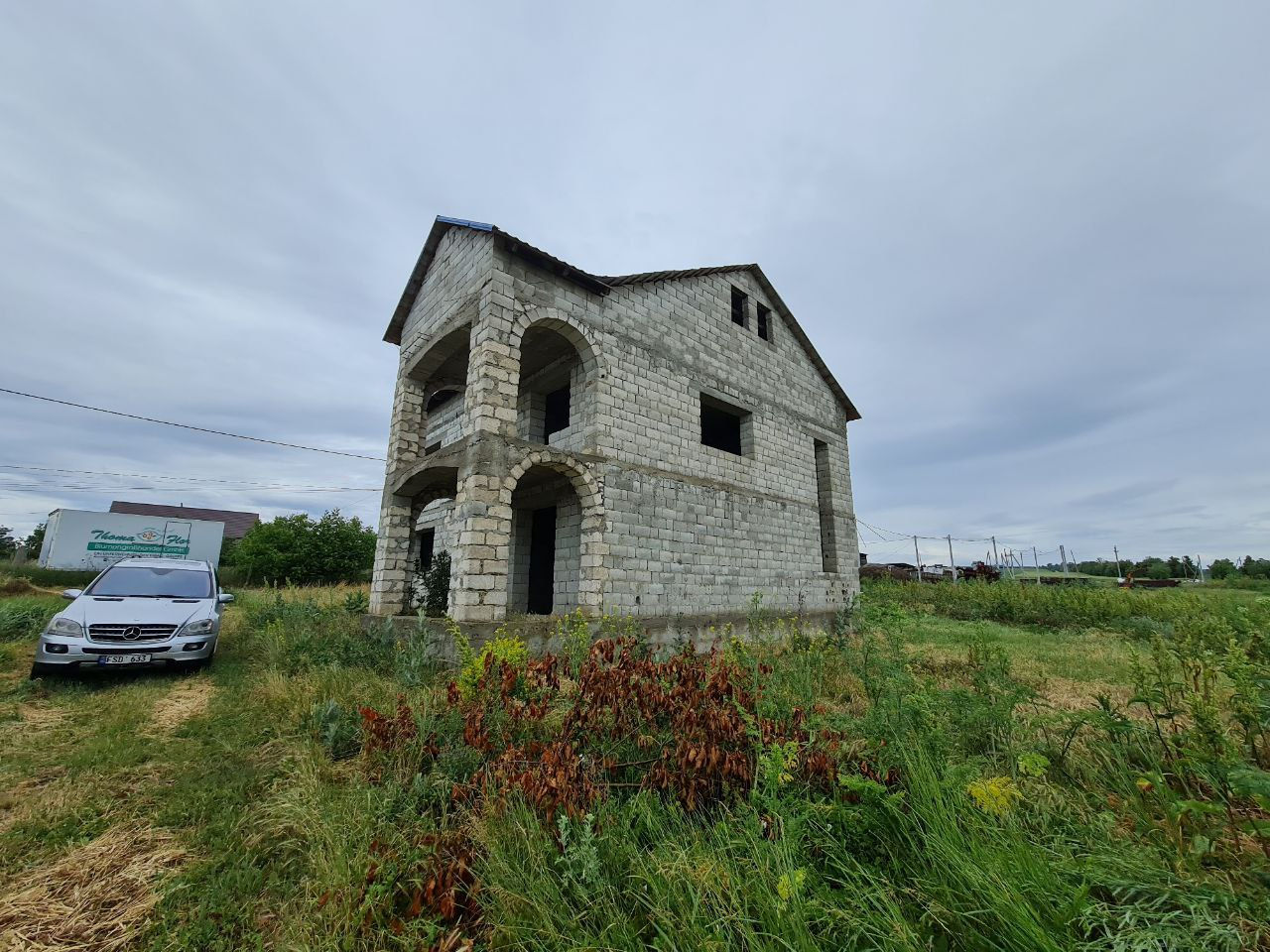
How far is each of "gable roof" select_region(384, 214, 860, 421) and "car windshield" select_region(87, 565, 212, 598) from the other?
623cm

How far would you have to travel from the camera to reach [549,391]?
1111 cm

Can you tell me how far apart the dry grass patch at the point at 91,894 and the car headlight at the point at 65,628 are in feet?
15.0

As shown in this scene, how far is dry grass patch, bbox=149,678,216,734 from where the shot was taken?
4.90 m

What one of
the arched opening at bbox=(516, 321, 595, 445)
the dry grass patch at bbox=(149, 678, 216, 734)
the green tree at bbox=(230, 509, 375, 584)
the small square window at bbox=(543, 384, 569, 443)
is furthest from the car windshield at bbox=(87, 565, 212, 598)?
the green tree at bbox=(230, 509, 375, 584)

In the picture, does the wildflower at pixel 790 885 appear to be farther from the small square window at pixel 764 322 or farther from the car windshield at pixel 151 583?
the small square window at pixel 764 322

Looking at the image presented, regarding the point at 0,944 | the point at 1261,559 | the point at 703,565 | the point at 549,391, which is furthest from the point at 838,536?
the point at 1261,559

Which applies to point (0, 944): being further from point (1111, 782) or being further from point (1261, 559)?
point (1261, 559)

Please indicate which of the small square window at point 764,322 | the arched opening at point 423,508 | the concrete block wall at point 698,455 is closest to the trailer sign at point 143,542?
the arched opening at point 423,508

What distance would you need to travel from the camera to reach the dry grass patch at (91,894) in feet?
7.64

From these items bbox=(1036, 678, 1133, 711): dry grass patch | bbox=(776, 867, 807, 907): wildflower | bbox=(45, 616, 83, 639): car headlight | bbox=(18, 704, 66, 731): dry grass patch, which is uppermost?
bbox=(45, 616, 83, 639): car headlight

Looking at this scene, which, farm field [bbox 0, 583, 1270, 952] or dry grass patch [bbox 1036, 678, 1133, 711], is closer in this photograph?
farm field [bbox 0, 583, 1270, 952]

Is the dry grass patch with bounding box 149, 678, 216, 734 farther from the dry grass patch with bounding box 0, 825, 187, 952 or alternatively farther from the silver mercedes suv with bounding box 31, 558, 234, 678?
the dry grass patch with bounding box 0, 825, 187, 952

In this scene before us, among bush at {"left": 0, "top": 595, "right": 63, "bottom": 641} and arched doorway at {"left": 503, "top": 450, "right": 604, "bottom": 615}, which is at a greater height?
arched doorway at {"left": 503, "top": 450, "right": 604, "bottom": 615}

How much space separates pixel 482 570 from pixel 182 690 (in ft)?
11.9
